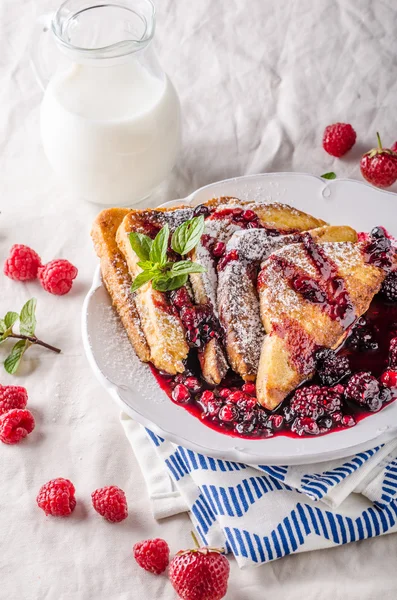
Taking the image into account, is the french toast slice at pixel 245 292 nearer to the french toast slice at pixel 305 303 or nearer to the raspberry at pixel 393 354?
the french toast slice at pixel 305 303

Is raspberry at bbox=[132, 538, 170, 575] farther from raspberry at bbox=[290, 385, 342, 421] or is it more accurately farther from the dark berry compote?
raspberry at bbox=[290, 385, 342, 421]

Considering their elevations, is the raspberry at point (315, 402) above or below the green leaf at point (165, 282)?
below

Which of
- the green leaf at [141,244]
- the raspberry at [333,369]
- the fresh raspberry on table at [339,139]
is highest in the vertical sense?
the green leaf at [141,244]

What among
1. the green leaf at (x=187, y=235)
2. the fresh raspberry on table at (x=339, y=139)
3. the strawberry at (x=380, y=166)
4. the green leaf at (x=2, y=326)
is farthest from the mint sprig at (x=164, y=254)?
the fresh raspberry on table at (x=339, y=139)

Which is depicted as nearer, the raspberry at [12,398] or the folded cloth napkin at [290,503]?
the folded cloth napkin at [290,503]

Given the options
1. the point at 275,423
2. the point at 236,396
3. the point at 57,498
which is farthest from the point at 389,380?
the point at 57,498

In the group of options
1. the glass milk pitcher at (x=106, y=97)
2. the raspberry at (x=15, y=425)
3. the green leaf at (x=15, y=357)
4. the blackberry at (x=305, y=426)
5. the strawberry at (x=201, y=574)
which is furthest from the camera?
the glass milk pitcher at (x=106, y=97)
